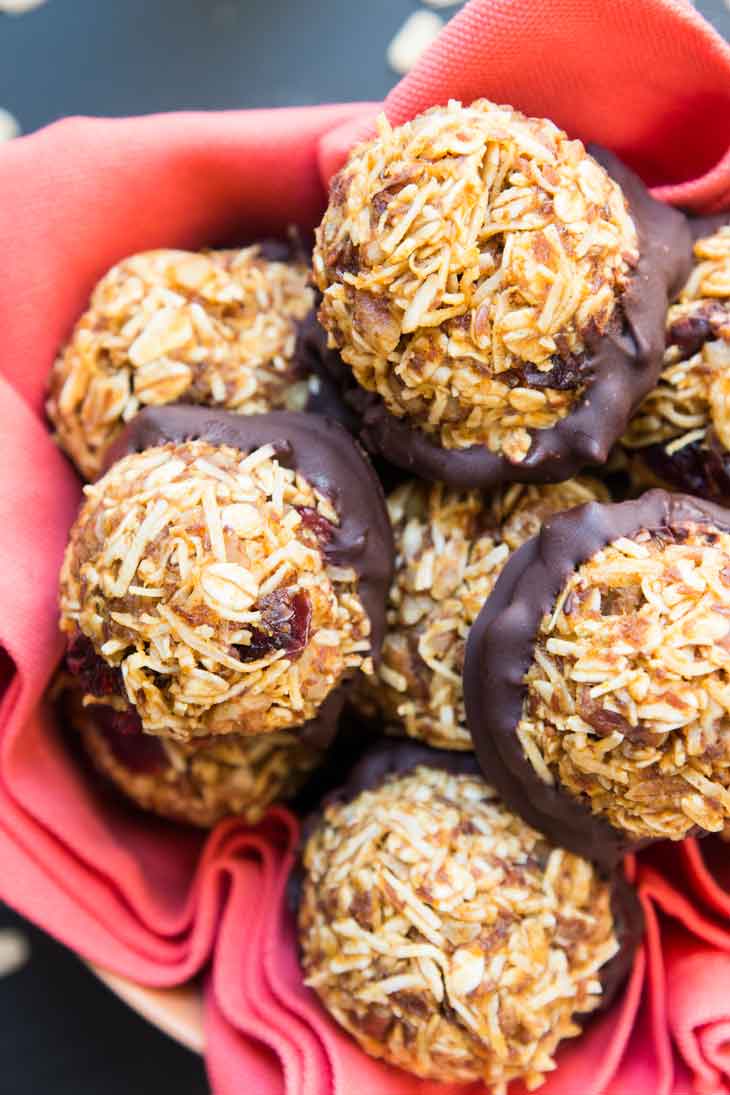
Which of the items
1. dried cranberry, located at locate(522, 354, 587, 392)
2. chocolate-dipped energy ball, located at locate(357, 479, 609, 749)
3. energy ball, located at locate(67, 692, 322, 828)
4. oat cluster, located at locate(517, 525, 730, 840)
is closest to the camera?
oat cluster, located at locate(517, 525, 730, 840)

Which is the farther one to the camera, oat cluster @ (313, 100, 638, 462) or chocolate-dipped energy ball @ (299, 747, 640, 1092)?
chocolate-dipped energy ball @ (299, 747, 640, 1092)

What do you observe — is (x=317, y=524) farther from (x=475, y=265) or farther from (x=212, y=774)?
(x=212, y=774)

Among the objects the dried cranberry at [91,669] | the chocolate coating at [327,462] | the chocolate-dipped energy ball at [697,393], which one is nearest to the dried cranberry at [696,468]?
the chocolate-dipped energy ball at [697,393]

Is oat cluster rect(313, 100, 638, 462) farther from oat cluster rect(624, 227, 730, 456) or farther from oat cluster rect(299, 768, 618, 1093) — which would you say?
oat cluster rect(299, 768, 618, 1093)

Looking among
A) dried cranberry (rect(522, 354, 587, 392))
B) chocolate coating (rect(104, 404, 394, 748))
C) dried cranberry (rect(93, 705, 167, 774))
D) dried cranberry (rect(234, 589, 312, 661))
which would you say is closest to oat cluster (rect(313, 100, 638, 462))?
dried cranberry (rect(522, 354, 587, 392))

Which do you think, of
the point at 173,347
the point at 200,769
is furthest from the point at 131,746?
the point at 173,347

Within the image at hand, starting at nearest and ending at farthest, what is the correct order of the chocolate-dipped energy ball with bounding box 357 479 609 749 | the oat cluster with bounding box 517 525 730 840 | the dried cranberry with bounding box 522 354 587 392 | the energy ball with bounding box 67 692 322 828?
the oat cluster with bounding box 517 525 730 840 → the dried cranberry with bounding box 522 354 587 392 → the chocolate-dipped energy ball with bounding box 357 479 609 749 → the energy ball with bounding box 67 692 322 828
